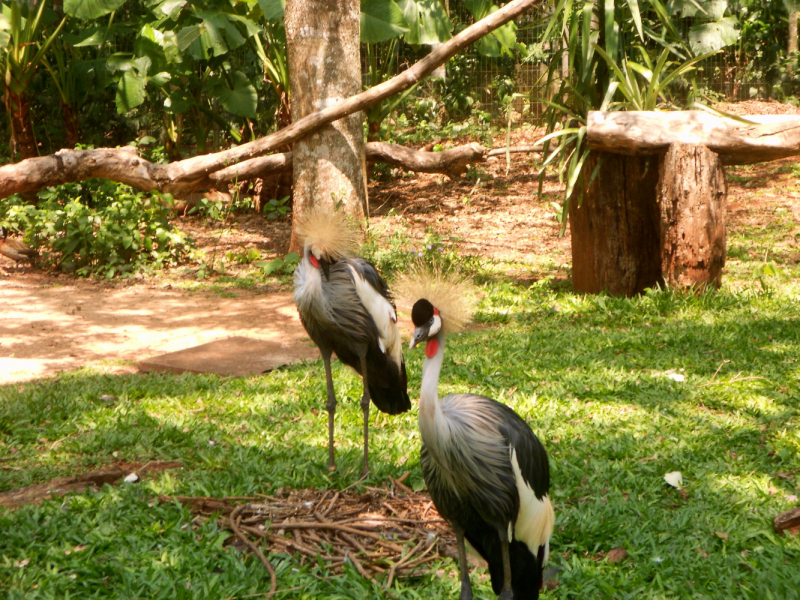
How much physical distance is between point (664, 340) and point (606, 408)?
1292 mm

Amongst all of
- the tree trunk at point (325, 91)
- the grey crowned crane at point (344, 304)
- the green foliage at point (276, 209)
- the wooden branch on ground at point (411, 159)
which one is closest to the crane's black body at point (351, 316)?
the grey crowned crane at point (344, 304)

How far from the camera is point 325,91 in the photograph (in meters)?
8.41

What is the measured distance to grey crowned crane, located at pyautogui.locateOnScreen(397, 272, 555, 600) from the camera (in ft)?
7.97

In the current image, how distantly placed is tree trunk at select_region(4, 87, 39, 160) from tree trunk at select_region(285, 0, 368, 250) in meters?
4.53

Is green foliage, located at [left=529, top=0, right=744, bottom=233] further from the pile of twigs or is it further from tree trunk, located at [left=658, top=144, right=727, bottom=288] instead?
the pile of twigs

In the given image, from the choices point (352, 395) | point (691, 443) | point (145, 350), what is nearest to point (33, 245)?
point (145, 350)

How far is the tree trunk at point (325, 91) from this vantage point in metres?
8.34

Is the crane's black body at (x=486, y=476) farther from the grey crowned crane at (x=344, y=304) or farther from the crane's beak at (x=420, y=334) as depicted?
the grey crowned crane at (x=344, y=304)

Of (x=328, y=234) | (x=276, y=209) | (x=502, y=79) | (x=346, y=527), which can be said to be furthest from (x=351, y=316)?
(x=502, y=79)

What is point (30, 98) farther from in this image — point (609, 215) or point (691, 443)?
point (691, 443)

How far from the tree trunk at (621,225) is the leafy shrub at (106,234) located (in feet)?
15.8

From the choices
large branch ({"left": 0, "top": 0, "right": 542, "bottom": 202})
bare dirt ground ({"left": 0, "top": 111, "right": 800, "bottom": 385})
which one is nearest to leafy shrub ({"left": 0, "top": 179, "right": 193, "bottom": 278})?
bare dirt ground ({"left": 0, "top": 111, "right": 800, "bottom": 385})

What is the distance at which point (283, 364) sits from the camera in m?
5.70

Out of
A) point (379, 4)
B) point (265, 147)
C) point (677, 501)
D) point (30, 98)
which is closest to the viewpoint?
point (677, 501)
